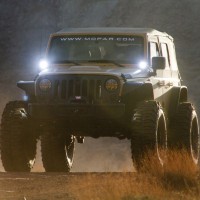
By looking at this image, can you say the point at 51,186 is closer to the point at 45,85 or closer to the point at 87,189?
the point at 87,189

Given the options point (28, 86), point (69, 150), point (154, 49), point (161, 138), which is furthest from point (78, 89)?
point (69, 150)

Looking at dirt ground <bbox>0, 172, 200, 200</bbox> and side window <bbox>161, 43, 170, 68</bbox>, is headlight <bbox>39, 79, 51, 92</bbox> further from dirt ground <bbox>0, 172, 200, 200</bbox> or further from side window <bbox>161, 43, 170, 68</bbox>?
side window <bbox>161, 43, 170, 68</bbox>

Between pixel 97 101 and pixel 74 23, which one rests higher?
pixel 97 101

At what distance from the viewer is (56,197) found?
11.3 meters

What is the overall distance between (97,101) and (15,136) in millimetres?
1689

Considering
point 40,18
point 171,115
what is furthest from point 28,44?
point 171,115

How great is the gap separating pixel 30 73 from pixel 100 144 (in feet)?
37.5

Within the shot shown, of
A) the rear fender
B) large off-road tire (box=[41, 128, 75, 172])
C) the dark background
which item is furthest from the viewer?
the dark background

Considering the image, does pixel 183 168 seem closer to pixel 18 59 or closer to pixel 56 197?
pixel 56 197

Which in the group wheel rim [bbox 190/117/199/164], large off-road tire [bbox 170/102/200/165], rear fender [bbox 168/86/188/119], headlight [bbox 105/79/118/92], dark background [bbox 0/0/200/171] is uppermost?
headlight [bbox 105/79/118/92]

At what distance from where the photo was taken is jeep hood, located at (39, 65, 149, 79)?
49.5 ft

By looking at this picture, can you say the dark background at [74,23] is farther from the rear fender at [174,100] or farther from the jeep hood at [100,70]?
the jeep hood at [100,70]

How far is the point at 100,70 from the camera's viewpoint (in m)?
15.3

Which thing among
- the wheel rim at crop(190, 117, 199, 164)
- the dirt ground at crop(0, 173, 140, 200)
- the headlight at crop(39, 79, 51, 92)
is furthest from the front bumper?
the wheel rim at crop(190, 117, 199, 164)
